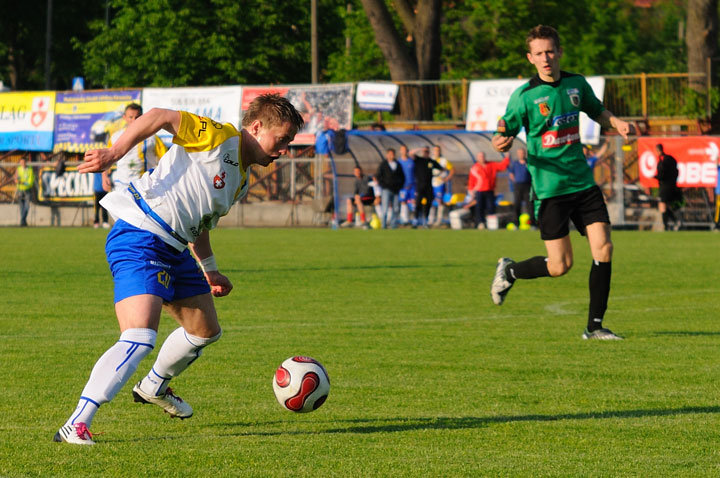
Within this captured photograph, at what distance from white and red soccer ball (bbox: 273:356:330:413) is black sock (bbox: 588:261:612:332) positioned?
402 centimetres

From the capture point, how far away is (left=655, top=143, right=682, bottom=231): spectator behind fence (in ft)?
90.7

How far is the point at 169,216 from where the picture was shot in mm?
5648

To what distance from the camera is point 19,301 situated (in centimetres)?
1248

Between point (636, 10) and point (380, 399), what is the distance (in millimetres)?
96621

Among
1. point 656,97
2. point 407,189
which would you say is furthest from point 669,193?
point 407,189

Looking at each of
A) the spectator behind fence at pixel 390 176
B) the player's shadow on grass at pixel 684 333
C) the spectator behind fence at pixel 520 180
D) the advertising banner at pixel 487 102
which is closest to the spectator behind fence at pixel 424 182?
the spectator behind fence at pixel 390 176

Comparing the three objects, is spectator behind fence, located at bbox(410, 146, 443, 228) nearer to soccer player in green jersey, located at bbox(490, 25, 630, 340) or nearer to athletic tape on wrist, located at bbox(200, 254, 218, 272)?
soccer player in green jersey, located at bbox(490, 25, 630, 340)

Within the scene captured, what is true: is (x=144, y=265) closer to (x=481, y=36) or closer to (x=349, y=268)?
(x=349, y=268)

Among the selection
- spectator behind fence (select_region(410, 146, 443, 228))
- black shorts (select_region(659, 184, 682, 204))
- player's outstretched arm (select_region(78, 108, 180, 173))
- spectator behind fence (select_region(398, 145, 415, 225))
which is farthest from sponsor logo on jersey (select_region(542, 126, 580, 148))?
spectator behind fence (select_region(398, 145, 415, 225))

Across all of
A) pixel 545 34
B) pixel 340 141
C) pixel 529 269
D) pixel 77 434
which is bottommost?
pixel 77 434

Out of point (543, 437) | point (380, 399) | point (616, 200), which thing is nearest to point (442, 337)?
point (380, 399)

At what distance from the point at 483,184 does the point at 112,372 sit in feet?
79.2

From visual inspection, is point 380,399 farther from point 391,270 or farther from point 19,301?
point 391,270

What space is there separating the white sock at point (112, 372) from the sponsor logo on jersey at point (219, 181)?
2.36 ft
